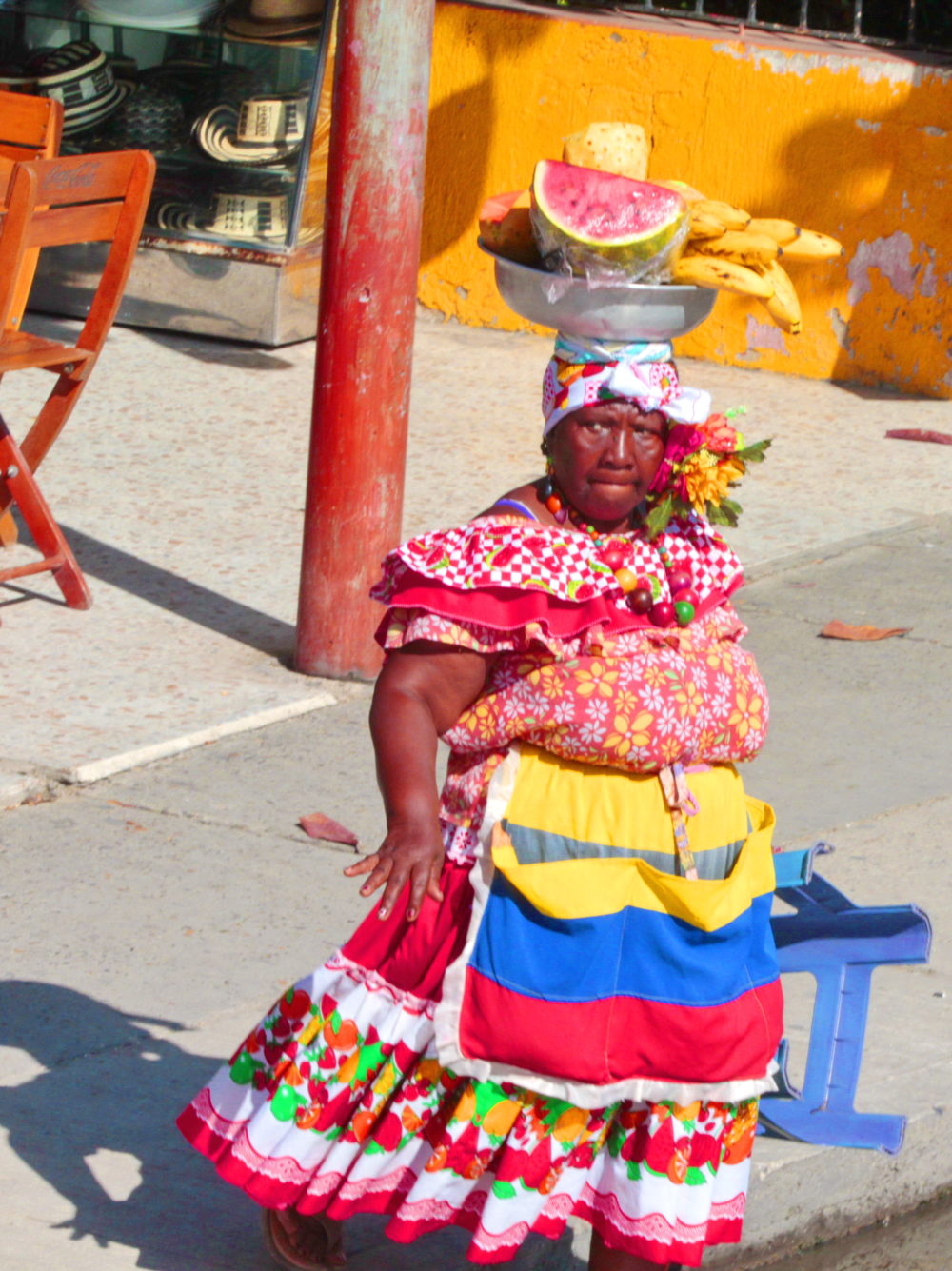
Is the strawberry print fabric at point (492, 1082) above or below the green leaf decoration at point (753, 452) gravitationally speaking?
below

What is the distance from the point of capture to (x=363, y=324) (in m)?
5.16

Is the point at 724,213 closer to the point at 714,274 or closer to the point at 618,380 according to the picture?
the point at 714,274

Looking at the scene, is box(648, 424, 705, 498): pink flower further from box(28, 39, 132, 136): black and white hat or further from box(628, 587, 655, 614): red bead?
box(28, 39, 132, 136): black and white hat

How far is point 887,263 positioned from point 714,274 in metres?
6.42

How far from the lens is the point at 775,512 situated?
283 inches

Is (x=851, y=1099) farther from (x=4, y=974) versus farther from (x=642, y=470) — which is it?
(x=4, y=974)

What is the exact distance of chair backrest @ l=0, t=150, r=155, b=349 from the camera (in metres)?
5.44

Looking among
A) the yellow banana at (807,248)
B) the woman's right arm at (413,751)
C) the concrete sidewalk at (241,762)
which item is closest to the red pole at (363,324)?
the concrete sidewalk at (241,762)

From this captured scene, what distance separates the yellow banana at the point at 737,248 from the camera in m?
2.71

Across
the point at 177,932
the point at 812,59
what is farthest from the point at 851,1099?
the point at 812,59

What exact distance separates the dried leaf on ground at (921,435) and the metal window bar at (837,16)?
187 cm

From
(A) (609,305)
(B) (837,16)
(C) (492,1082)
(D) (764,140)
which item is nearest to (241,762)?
(C) (492,1082)

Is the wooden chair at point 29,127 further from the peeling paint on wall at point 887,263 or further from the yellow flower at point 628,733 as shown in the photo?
the yellow flower at point 628,733

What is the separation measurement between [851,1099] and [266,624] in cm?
298
